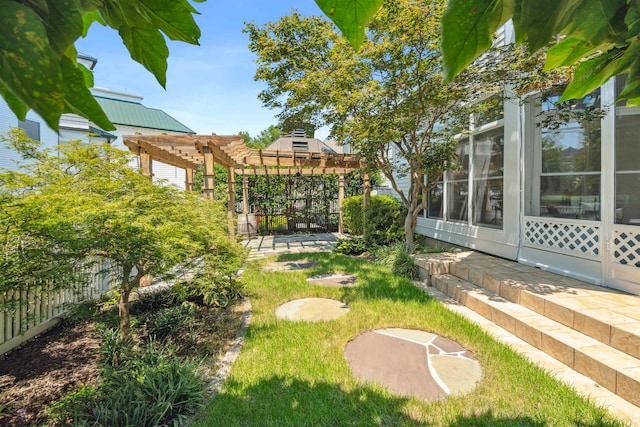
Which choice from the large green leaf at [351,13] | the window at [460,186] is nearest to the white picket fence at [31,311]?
the large green leaf at [351,13]

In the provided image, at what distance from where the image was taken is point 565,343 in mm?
2875

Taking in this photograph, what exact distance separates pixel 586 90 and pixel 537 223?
5362 millimetres

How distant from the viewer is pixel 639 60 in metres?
0.56

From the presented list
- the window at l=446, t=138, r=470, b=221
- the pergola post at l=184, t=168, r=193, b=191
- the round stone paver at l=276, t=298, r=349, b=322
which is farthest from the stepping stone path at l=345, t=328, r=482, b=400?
the pergola post at l=184, t=168, r=193, b=191

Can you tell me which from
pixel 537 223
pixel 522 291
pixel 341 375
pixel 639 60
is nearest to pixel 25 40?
pixel 639 60

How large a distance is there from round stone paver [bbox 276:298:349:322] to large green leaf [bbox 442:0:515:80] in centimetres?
382

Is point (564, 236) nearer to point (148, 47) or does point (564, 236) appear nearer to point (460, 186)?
point (460, 186)

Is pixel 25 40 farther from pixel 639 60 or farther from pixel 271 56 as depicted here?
pixel 271 56

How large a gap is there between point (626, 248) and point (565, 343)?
2.00m

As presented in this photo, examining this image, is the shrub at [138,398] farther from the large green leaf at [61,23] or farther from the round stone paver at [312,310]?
the large green leaf at [61,23]

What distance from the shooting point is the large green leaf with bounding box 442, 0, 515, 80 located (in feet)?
1.41

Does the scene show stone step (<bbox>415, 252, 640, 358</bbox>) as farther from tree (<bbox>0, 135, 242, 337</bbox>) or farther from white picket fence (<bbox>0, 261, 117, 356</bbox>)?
white picket fence (<bbox>0, 261, 117, 356</bbox>)

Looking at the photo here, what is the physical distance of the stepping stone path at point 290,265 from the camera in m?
6.71

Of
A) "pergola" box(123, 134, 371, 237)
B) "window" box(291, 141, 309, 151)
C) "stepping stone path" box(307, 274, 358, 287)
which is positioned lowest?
"stepping stone path" box(307, 274, 358, 287)
